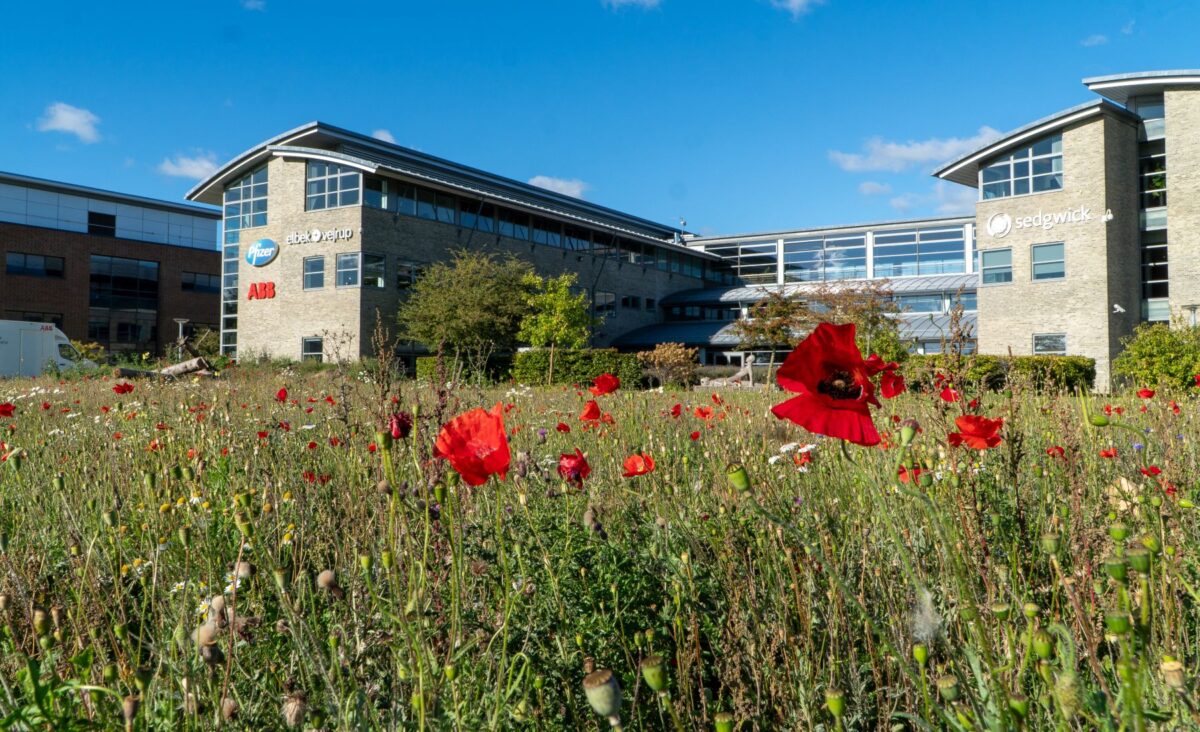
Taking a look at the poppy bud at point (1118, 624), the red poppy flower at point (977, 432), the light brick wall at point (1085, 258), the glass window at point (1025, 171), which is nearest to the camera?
the poppy bud at point (1118, 624)

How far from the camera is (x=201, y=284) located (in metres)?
44.3

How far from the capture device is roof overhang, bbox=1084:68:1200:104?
1009 inches

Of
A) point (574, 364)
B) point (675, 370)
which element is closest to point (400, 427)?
point (675, 370)

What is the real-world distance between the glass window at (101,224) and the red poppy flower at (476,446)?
46588 millimetres

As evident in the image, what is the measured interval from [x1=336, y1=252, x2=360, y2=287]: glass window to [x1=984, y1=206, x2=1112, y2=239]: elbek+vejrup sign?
877 inches

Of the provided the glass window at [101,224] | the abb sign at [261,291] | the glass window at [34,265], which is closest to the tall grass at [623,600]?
the abb sign at [261,291]

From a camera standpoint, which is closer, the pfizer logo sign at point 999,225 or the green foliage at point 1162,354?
the green foliage at point 1162,354

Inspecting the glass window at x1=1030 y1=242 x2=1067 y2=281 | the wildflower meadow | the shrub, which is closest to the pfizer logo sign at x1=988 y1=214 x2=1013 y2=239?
the glass window at x1=1030 y1=242 x2=1067 y2=281

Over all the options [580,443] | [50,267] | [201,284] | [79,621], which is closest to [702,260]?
[201,284]

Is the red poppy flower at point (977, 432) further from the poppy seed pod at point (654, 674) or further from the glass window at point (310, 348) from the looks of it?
the glass window at point (310, 348)

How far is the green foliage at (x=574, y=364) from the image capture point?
77.8ft

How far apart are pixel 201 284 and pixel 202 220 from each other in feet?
12.9

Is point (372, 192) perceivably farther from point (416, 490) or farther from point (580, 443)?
point (416, 490)

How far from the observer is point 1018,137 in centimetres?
2755
